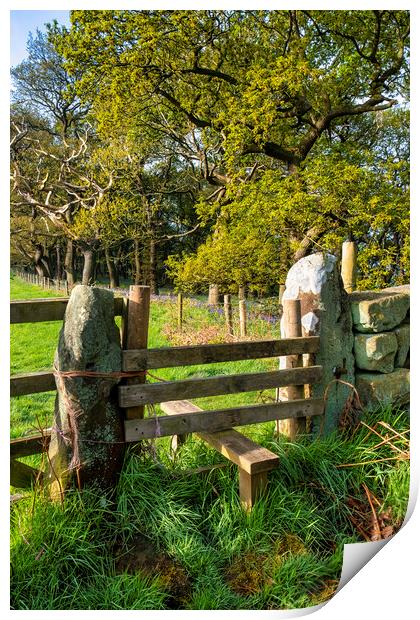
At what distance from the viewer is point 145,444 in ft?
7.22

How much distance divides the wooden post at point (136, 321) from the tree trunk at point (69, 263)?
965mm

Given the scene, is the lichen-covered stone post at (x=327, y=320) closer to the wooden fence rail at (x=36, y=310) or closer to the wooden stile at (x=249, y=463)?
the wooden stile at (x=249, y=463)

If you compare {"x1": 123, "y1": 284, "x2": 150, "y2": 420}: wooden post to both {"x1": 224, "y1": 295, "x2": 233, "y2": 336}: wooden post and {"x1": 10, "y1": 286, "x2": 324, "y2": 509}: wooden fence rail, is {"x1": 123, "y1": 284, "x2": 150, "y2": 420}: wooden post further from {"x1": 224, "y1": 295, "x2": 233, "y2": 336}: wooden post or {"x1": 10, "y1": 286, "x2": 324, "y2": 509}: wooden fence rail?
{"x1": 224, "y1": 295, "x2": 233, "y2": 336}: wooden post

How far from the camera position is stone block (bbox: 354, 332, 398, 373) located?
2785mm

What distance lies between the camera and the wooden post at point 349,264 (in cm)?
317

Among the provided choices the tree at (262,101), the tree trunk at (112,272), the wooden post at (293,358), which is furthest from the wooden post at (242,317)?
the wooden post at (293,358)

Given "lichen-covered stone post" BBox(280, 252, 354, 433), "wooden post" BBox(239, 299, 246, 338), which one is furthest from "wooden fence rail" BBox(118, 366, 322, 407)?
"wooden post" BBox(239, 299, 246, 338)

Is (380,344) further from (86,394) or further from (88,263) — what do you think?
(88,263)

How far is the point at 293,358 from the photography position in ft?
8.64

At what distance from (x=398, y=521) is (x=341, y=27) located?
116 inches

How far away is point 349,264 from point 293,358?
0.99 meters

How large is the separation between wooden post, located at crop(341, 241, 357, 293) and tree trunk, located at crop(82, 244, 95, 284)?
1.79 meters

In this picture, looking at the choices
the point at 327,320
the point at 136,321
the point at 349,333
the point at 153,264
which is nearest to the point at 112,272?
the point at 153,264

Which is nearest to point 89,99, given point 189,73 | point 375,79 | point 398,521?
point 189,73
